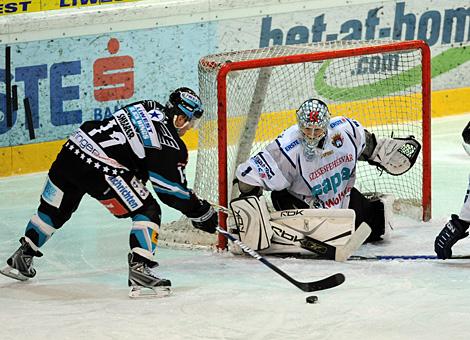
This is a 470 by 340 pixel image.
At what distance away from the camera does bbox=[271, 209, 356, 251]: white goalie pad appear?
5574 mm

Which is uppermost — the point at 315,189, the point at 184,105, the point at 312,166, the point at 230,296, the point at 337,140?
the point at 184,105

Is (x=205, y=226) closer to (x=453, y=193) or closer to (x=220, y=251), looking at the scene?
(x=220, y=251)

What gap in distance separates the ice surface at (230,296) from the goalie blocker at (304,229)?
86 mm

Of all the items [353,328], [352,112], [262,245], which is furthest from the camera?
[352,112]

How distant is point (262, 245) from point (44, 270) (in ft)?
3.32

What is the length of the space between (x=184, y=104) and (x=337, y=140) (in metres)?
1.00

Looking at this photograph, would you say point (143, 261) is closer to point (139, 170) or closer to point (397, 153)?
point (139, 170)

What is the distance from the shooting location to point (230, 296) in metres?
5.04

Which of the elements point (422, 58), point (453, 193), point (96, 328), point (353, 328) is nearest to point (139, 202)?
point (96, 328)

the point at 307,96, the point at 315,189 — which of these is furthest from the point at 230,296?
the point at 307,96

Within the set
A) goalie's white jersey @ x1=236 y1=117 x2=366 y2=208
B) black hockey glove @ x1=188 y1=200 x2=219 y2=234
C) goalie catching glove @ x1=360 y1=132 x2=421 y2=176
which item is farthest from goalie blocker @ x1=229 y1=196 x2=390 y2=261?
goalie catching glove @ x1=360 y1=132 x2=421 y2=176

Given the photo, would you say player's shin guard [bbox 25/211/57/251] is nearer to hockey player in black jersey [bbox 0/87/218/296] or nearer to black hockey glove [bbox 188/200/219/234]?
hockey player in black jersey [bbox 0/87/218/296]

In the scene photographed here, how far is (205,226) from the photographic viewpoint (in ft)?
17.1

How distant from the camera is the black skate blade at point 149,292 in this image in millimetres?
5012
